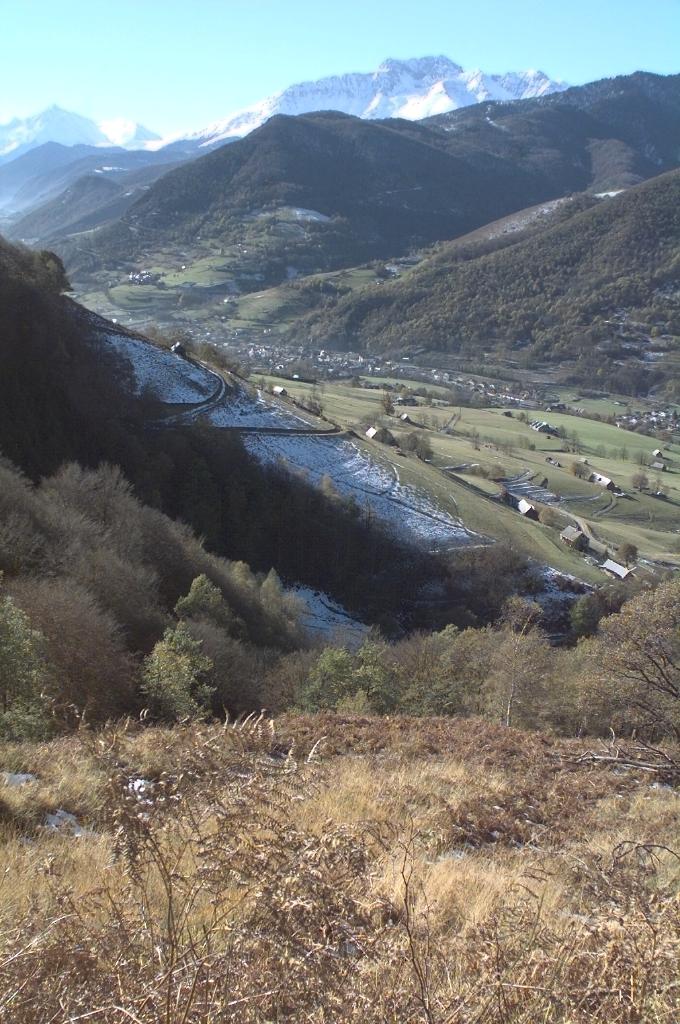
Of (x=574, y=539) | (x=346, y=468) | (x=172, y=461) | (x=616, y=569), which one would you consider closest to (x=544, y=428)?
(x=574, y=539)

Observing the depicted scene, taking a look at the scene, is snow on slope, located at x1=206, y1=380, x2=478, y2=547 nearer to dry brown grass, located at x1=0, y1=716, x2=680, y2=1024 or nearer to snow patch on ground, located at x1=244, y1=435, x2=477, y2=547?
snow patch on ground, located at x1=244, y1=435, x2=477, y2=547

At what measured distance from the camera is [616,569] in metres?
54.0

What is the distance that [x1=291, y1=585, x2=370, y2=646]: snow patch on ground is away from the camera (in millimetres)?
38994

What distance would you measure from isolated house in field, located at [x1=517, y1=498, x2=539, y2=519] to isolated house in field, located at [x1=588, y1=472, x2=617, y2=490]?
2132 cm

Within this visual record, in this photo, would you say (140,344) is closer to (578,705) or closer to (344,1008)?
(578,705)

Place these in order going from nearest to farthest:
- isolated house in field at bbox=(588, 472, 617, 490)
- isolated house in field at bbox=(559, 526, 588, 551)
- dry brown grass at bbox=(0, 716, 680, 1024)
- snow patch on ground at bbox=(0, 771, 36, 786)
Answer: dry brown grass at bbox=(0, 716, 680, 1024), snow patch on ground at bbox=(0, 771, 36, 786), isolated house in field at bbox=(559, 526, 588, 551), isolated house in field at bbox=(588, 472, 617, 490)

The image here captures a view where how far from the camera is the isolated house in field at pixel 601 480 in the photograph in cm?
8081

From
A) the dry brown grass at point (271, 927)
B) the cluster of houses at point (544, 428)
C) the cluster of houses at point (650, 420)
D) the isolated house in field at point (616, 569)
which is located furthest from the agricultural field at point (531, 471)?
the dry brown grass at point (271, 927)

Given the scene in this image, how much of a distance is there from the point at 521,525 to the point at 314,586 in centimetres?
2169

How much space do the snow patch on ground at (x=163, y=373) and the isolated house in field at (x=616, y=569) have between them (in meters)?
36.7

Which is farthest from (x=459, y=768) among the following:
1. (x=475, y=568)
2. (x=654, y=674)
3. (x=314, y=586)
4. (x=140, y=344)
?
(x=140, y=344)

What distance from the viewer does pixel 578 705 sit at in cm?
1747

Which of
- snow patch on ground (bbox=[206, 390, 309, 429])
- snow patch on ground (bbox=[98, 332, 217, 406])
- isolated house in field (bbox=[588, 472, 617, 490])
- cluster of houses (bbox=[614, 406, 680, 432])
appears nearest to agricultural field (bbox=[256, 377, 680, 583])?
isolated house in field (bbox=[588, 472, 617, 490])

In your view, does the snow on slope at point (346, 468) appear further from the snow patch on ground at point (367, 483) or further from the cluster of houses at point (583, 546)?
the cluster of houses at point (583, 546)
